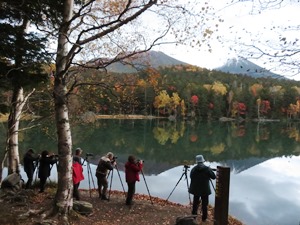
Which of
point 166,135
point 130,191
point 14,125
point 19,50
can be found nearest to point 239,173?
point 130,191

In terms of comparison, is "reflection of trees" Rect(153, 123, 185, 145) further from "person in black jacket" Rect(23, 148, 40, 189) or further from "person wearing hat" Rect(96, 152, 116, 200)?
"person wearing hat" Rect(96, 152, 116, 200)

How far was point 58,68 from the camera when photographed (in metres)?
7.98

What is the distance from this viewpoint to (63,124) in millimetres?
7875

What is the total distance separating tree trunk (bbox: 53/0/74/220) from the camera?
7.88 m

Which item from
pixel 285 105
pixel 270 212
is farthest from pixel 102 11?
pixel 285 105

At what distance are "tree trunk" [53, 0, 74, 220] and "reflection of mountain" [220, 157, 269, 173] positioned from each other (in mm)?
21437

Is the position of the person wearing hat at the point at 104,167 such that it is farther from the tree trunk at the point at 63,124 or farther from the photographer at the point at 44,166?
the tree trunk at the point at 63,124

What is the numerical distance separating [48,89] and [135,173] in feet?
14.5

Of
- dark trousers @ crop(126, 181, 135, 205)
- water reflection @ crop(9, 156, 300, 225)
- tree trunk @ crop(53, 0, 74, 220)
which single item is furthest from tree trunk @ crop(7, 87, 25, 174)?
dark trousers @ crop(126, 181, 135, 205)

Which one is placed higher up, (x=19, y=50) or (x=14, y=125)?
(x=19, y=50)

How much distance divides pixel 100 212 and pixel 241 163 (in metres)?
24.5

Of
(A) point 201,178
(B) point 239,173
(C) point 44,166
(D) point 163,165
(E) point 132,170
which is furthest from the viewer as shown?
(D) point 163,165

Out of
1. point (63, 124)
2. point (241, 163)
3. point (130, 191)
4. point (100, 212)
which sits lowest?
point (241, 163)

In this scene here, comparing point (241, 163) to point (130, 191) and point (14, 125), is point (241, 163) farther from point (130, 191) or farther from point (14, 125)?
point (14, 125)
